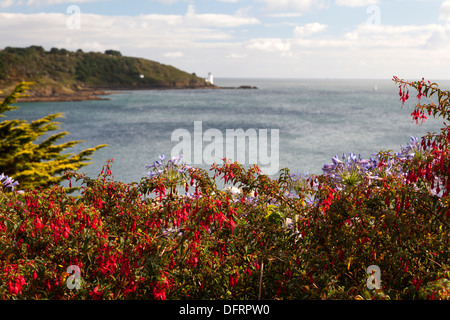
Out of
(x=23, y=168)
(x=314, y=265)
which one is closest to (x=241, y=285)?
(x=314, y=265)

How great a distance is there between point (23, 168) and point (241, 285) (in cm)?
1122

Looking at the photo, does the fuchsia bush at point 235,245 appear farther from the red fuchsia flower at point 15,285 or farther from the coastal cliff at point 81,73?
the coastal cliff at point 81,73

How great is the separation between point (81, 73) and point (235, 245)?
15306cm

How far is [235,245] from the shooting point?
3.74m

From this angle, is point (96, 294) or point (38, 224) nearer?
point (96, 294)

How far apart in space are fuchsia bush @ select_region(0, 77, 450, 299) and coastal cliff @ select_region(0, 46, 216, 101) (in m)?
105

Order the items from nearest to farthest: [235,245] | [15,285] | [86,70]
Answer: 1. [15,285]
2. [235,245]
3. [86,70]

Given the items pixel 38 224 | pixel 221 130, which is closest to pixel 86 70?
pixel 221 130

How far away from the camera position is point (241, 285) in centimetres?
371

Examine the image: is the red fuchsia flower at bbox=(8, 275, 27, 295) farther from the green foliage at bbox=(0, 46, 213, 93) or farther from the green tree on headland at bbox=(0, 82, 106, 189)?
the green foliage at bbox=(0, 46, 213, 93)

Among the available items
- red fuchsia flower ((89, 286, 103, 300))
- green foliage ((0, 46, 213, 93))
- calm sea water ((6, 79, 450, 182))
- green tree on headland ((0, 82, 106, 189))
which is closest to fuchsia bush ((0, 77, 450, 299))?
red fuchsia flower ((89, 286, 103, 300))

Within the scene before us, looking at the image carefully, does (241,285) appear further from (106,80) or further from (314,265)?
(106,80)

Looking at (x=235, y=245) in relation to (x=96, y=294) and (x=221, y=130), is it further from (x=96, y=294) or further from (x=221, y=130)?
(x=221, y=130)
